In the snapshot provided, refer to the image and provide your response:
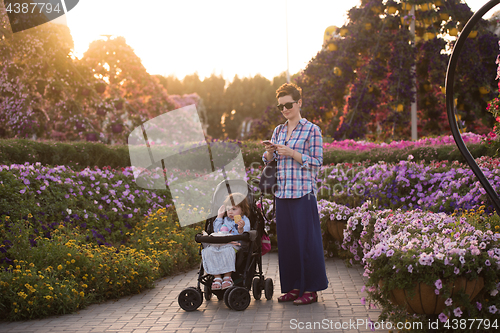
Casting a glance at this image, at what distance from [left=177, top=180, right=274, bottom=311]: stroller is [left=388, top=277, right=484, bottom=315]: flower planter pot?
1481 millimetres

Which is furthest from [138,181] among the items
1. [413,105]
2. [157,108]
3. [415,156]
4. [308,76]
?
[157,108]

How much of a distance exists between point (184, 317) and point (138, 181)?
469cm

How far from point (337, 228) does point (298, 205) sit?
2190 mm

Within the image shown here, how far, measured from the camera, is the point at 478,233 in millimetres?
3123

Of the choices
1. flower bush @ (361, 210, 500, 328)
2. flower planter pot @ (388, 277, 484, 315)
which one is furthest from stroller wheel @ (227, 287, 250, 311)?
flower planter pot @ (388, 277, 484, 315)

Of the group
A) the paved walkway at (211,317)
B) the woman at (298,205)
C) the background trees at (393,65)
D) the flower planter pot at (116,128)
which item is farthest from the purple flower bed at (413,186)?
the flower planter pot at (116,128)

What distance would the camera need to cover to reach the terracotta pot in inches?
232

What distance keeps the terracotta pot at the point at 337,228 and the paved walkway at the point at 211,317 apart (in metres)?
1.34

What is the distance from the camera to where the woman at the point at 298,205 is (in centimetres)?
391

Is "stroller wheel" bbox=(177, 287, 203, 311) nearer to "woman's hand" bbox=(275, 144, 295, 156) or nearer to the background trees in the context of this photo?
"woman's hand" bbox=(275, 144, 295, 156)

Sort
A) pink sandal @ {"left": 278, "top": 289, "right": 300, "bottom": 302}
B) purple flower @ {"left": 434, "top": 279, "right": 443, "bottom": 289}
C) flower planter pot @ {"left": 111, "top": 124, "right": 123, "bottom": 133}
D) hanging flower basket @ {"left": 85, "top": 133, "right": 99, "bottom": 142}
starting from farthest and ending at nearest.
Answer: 1. flower planter pot @ {"left": 111, "top": 124, "right": 123, "bottom": 133}
2. hanging flower basket @ {"left": 85, "top": 133, "right": 99, "bottom": 142}
3. pink sandal @ {"left": 278, "top": 289, "right": 300, "bottom": 302}
4. purple flower @ {"left": 434, "top": 279, "right": 443, "bottom": 289}

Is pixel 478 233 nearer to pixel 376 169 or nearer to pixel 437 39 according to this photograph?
pixel 376 169

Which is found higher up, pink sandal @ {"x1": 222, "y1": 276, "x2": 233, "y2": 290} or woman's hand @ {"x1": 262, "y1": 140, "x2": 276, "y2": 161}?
woman's hand @ {"x1": 262, "y1": 140, "x2": 276, "y2": 161}

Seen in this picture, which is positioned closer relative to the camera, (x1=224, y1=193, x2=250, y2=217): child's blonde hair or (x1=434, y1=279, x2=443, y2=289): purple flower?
(x1=434, y1=279, x2=443, y2=289): purple flower
